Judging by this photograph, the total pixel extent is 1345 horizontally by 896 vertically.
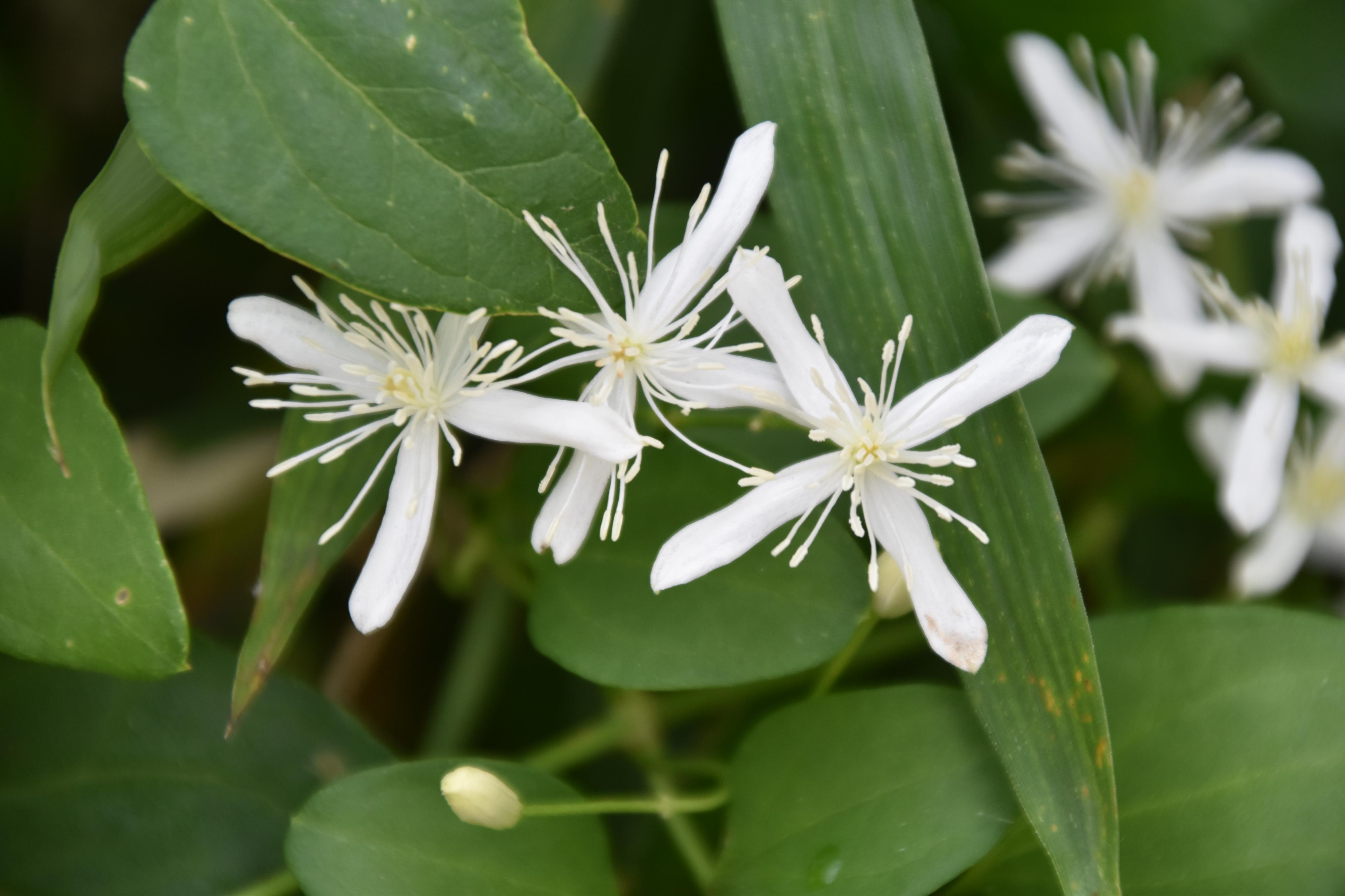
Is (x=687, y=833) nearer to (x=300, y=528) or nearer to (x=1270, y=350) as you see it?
(x=300, y=528)

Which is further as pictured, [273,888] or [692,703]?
[692,703]

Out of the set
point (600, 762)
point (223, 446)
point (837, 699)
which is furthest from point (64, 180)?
point (837, 699)

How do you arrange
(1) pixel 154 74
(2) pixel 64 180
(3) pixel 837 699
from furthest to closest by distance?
(2) pixel 64 180 → (3) pixel 837 699 → (1) pixel 154 74

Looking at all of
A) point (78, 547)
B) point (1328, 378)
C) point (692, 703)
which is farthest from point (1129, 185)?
point (78, 547)

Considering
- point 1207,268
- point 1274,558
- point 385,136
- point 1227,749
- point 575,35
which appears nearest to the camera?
point 385,136

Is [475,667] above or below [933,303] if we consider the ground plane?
below

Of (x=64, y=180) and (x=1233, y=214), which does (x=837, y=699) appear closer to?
(x=1233, y=214)

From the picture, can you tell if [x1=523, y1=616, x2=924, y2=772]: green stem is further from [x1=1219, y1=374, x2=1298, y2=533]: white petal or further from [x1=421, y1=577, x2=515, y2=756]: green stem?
[x1=1219, y1=374, x2=1298, y2=533]: white petal
